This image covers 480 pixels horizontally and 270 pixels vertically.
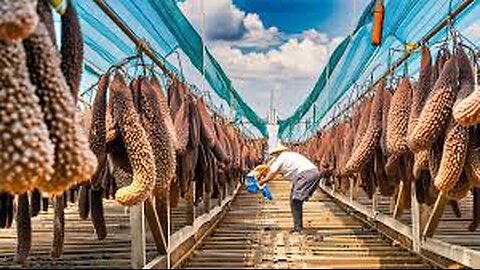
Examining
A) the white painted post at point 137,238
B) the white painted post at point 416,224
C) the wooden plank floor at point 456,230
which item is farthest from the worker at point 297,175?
the white painted post at point 137,238

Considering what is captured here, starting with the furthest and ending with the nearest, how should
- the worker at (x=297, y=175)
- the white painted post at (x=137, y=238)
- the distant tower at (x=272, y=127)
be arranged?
the distant tower at (x=272, y=127)
the worker at (x=297, y=175)
the white painted post at (x=137, y=238)

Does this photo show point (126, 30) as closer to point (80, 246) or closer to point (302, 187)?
point (80, 246)

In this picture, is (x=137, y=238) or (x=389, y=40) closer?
(x=137, y=238)

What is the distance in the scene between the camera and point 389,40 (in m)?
7.73

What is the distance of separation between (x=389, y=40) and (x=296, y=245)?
2507mm

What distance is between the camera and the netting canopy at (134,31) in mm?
5980

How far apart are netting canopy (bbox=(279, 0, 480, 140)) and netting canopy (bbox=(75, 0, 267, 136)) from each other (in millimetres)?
1859

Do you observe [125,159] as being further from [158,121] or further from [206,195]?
[206,195]

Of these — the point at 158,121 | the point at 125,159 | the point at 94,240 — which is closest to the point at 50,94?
the point at 125,159

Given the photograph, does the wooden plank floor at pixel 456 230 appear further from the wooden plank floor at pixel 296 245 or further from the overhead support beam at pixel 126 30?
the overhead support beam at pixel 126 30

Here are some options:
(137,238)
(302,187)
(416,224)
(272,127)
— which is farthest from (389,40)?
(272,127)

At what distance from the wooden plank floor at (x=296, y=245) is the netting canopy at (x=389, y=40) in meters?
1.37

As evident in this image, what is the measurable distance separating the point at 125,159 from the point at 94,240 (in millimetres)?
3022

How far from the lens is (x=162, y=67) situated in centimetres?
513
